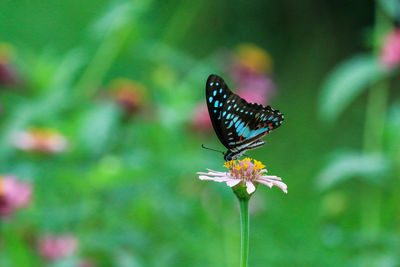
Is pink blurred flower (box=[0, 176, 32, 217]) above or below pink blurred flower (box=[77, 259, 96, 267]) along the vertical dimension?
above

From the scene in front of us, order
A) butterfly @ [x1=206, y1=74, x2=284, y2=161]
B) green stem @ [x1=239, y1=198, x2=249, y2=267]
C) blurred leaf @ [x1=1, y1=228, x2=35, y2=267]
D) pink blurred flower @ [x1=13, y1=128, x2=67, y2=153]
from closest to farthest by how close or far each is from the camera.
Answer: green stem @ [x1=239, y1=198, x2=249, y2=267], butterfly @ [x1=206, y1=74, x2=284, y2=161], blurred leaf @ [x1=1, y1=228, x2=35, y2=267], pink blurred flower @ [x1=13, y1=128, x2=67, y2=153]

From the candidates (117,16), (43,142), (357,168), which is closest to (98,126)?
(43,142)

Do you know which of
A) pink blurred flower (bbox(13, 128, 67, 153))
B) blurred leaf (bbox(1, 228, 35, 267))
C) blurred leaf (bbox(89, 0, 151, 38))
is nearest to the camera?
blurred leaf (bbox(1, 228, 35, 267))

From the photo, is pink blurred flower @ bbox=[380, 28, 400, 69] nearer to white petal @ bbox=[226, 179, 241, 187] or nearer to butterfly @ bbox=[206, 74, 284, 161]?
butterfly @ bbox=[206, 74, 284, 161]

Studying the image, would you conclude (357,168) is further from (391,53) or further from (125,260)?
(125,260)

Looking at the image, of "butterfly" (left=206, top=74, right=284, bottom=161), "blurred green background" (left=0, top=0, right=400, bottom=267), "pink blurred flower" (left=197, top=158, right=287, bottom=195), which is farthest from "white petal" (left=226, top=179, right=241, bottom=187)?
"blurred green background" (left=0, top=0, right=400, bottom=267)

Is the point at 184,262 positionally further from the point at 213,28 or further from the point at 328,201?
the point at 213,28

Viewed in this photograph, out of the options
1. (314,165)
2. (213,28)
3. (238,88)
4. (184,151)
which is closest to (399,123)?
(184,151)

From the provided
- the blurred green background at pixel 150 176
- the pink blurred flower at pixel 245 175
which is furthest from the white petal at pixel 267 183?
the blurred green background at pixel 150 176
